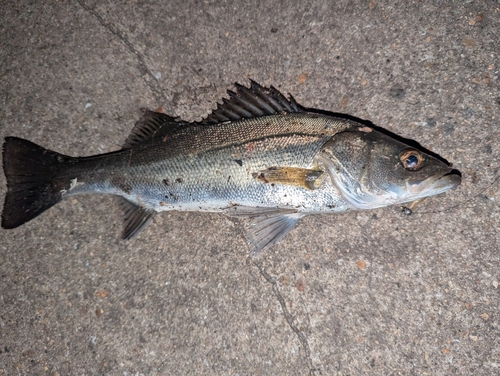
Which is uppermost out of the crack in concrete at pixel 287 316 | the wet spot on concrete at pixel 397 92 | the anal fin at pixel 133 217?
the wet spot on concrete at pixel 397 92

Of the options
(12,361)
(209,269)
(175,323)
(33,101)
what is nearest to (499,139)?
(209,269)

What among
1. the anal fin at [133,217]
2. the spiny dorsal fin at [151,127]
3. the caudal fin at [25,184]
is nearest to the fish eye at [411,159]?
the spiny dorsal fin at [151,127]

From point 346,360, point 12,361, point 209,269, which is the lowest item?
point 12,361

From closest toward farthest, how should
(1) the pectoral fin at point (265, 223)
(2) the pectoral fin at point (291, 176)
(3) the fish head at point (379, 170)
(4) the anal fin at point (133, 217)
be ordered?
(3) the fish head at point (379, 170), (2) the pectoral fin at point (291, 176), (1) the pectoral fin at point (265, 223), (4) the anal fin at point (133, 217)

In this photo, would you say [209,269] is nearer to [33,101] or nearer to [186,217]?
[186,217]

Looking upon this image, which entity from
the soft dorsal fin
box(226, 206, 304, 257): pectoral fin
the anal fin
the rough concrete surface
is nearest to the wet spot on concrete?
the rough concrete surface

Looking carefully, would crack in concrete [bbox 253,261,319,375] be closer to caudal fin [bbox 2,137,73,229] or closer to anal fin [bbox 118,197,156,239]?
anal fin [bbox 118,197,156,239]

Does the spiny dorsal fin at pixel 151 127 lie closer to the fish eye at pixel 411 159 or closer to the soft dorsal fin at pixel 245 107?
the soft dorsal fin at pixel 245 107
